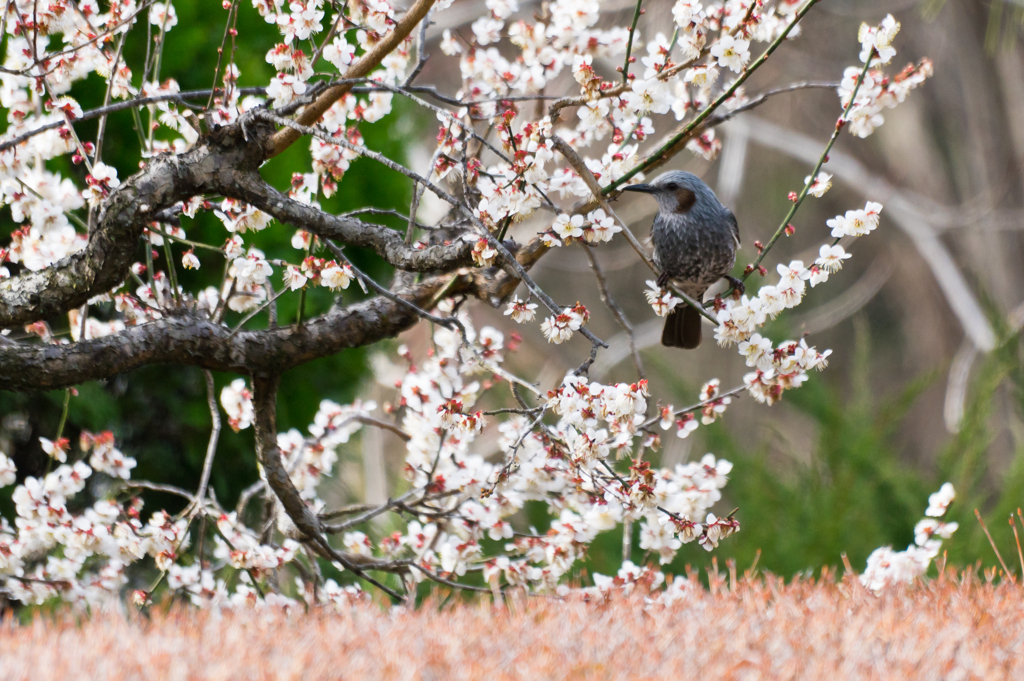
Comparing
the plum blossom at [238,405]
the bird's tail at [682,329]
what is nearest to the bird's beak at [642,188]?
the bird's tail at [682,329]

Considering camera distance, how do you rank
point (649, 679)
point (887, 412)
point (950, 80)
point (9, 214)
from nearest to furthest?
point (649, 679)
point (9, 214)
point (887, 412)
point (950, 80)

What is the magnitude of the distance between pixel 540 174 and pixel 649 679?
1.23m

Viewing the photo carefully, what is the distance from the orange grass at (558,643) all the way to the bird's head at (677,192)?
1494mm

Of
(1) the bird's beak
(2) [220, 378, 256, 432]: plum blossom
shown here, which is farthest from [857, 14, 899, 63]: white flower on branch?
(2) [220, 378, 256, 432]: plum blossom

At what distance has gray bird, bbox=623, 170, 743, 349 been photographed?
319cm

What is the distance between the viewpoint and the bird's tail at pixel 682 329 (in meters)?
3.46

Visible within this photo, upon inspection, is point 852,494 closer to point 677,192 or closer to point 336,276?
point 677,192

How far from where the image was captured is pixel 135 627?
2.03m

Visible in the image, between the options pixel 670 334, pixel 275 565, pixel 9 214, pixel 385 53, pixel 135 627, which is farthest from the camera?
pixel 9 214

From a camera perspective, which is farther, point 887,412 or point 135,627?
point 887,412

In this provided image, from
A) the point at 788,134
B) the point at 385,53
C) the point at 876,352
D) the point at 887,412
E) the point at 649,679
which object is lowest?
the point at 649,679

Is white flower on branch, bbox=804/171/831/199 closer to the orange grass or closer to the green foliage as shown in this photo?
the orange grass

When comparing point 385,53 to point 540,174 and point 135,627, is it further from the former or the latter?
point 135,627

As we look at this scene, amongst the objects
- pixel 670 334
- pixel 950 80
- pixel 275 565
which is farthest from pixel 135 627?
pixel 950 80
